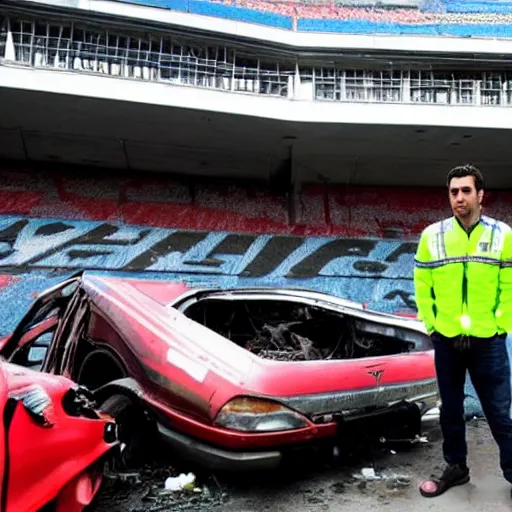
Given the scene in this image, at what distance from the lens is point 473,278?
2.86m

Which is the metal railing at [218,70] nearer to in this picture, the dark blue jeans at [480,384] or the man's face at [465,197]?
the man's face at [465,197]

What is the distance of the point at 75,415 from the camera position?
264 cm

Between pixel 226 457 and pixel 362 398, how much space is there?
0.97 metres

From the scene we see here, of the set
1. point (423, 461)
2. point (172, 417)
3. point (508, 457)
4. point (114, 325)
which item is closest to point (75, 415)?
point (172, 417)

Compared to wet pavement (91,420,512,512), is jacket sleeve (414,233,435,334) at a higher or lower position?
higher

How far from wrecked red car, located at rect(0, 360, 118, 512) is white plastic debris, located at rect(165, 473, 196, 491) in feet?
2.30

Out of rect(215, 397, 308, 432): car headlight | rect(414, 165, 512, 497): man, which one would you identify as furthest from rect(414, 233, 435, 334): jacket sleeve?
rect(215, 397, 308, 432): car headlight

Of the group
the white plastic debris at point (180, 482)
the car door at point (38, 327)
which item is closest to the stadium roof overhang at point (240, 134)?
the car door at point (38, 327)

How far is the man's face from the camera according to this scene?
2871 millimetres

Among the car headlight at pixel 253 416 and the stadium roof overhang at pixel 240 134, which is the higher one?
the stadium roof overhang at pixel 240 134

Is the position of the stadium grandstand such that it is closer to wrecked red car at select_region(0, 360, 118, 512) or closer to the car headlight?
the car headlight

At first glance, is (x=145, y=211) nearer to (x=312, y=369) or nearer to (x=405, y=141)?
(x=405, y=141)

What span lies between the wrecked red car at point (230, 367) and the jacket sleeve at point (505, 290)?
0.97 m

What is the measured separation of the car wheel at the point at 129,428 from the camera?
3.40 m
